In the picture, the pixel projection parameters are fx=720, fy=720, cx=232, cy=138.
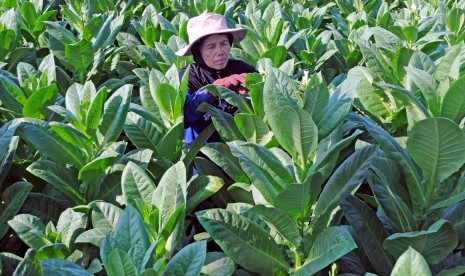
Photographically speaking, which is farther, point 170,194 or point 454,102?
point 454,102

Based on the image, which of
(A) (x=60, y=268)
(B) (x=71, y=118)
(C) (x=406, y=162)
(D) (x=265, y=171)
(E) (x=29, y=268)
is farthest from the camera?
(B) (x=71, y=118)

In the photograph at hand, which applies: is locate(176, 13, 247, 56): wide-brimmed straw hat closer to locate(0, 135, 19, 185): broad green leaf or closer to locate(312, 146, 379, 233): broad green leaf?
locate(0, 135, 19, 185): broad green leaf

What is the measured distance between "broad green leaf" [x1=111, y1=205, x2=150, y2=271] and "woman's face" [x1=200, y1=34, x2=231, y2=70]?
183 centimetres

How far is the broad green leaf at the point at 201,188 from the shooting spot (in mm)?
2455

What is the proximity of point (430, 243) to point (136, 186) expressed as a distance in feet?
2.99

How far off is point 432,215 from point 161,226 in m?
0.89

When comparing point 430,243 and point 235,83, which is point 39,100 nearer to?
point 235,83

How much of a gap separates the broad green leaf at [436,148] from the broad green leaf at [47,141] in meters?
1.16

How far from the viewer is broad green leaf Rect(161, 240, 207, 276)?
181 centimetres

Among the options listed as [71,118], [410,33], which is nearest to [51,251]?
[71,118]

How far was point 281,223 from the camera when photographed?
212cm

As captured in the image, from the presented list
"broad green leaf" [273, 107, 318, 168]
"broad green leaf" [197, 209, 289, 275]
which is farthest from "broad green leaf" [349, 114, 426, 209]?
"broad green leaf" [197, 209, 289, 275]

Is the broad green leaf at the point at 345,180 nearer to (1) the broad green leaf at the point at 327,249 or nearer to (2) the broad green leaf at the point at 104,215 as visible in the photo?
(1) the broad green leaf at the point at 327,249

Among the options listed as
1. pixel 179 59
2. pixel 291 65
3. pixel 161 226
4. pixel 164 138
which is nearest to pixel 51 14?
pixel 179 59
